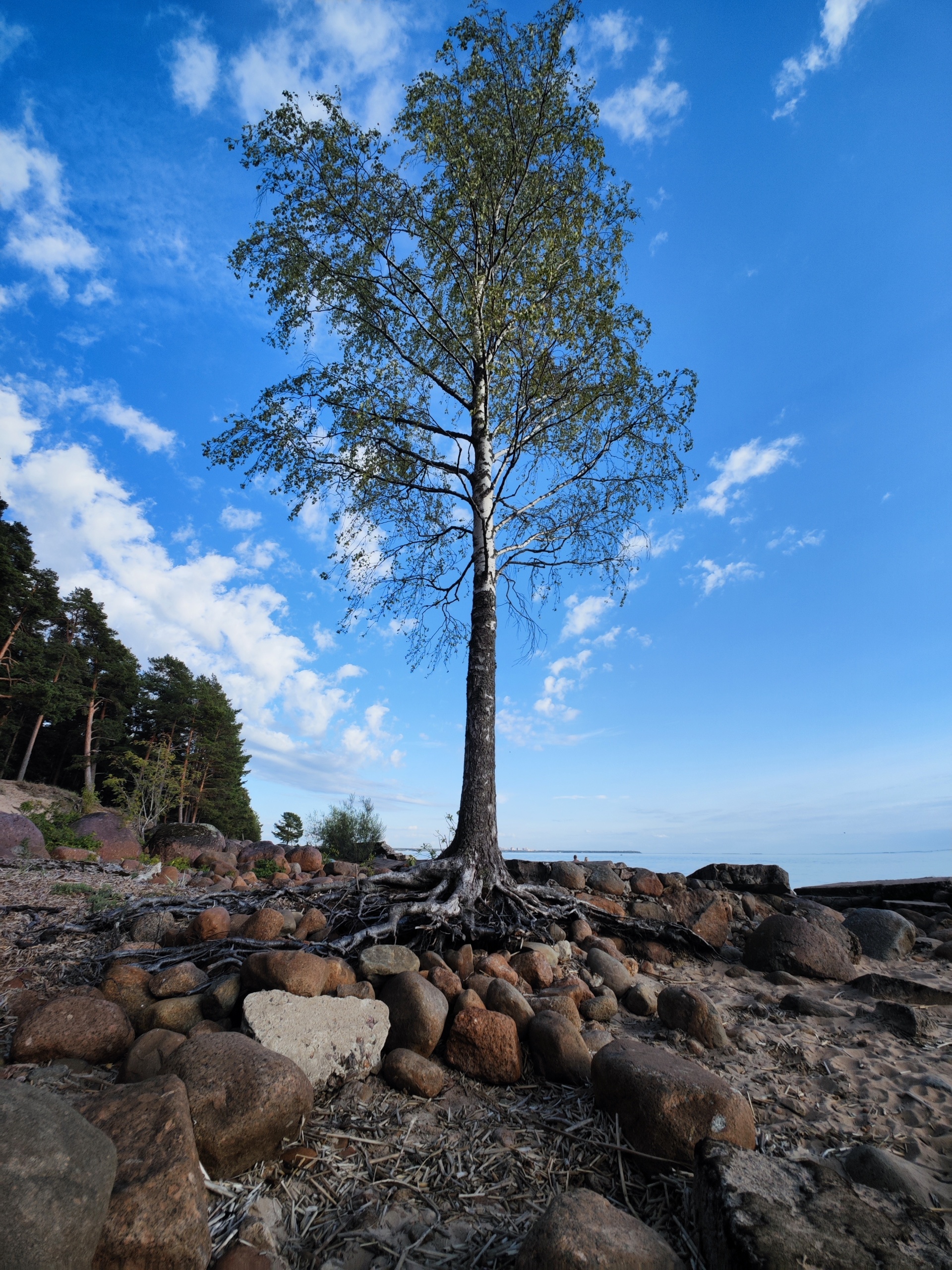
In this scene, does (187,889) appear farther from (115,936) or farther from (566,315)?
(566,315)

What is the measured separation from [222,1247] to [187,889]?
8.28 metres

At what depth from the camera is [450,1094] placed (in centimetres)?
367

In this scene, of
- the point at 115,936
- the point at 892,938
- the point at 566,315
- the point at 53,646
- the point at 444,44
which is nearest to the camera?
the point at 115,936

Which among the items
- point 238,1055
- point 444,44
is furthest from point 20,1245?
point 444,44

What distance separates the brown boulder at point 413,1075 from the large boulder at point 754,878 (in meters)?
6.89

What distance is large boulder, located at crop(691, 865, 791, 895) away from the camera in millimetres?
8859

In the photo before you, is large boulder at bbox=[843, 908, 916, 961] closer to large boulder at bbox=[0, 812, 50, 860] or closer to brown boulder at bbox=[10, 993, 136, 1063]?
brown boulder at bbox=[10, 993, 136, 1063]

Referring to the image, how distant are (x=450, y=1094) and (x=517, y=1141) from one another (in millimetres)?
643

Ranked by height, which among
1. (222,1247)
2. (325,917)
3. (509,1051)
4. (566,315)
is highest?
(566,315)

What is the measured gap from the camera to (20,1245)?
1.71 meters

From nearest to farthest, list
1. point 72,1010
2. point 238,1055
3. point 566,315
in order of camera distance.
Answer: point 238,1055 < point 72,1010 < point 566,315

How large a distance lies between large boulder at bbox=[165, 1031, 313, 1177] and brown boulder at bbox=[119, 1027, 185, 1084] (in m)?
0.32

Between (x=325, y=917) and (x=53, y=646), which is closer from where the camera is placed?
(x=325, y=917)

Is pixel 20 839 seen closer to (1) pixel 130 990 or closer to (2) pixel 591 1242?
(1) pixel 130 990
